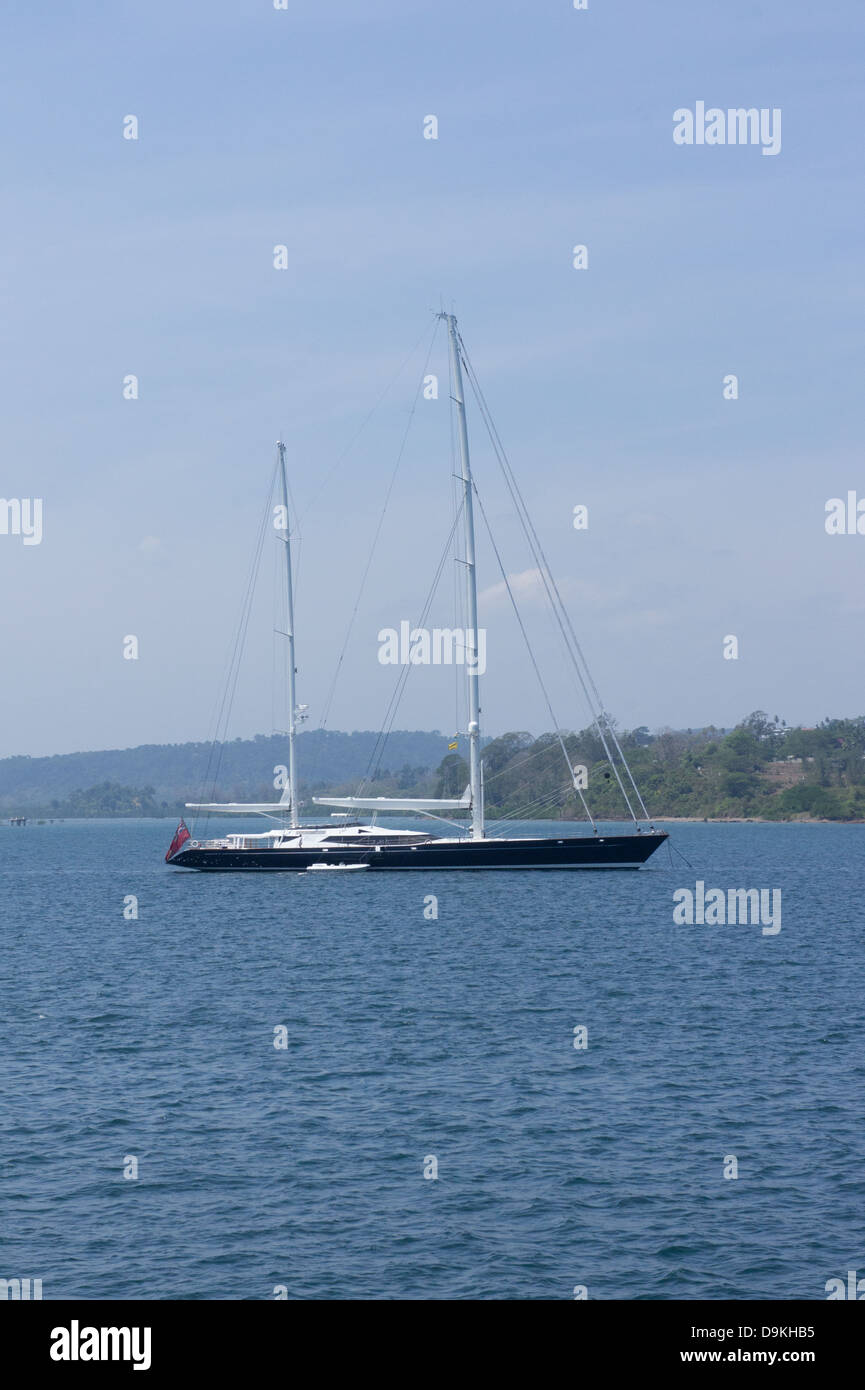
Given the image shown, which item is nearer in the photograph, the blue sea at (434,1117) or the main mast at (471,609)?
the blue sea at (434,1117)

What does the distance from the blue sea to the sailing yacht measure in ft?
73.0

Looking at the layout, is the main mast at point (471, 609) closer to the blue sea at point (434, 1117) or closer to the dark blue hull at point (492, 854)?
the dark blue hull at point (492, 854)

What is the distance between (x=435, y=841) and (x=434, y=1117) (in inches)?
2204

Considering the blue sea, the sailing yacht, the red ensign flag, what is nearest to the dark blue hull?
the sailing yacht

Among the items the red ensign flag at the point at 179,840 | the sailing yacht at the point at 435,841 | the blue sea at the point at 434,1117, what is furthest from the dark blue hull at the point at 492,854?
the blue sea at the point at 434,1117

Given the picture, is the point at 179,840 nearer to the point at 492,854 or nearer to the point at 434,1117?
the point at 492,854

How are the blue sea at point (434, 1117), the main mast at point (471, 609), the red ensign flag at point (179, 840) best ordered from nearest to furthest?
the blue sea at point (434, 1117), the main mast at point (471, 609), the red ensign flag at point (179, 840)

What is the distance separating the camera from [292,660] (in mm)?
89188

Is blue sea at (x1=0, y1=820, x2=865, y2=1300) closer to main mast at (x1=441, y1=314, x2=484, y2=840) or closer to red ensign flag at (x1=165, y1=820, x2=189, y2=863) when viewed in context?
main mast at (x1=441, y1=314, x2=484, y2=840)

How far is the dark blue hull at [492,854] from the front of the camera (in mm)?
82312

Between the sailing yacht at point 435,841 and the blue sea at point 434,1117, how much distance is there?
22240 millimetres

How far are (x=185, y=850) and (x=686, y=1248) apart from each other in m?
75.2
